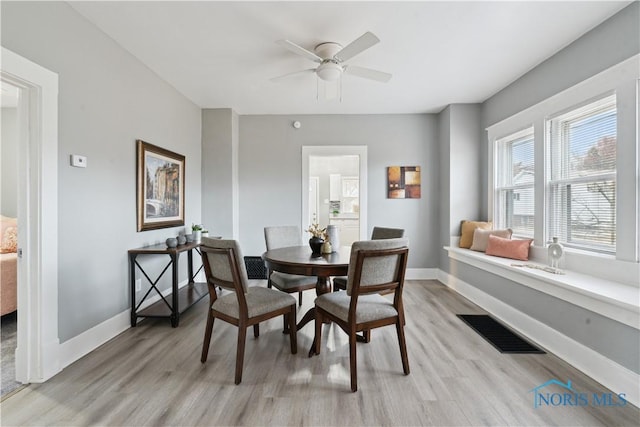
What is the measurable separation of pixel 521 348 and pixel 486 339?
0.26 meters

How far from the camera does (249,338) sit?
2545 mm

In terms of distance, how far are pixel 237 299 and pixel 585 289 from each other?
2495mm

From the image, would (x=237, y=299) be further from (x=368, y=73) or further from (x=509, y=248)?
(x=509, y=248)

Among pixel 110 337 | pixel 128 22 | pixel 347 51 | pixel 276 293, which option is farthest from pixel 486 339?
pixel 128 22

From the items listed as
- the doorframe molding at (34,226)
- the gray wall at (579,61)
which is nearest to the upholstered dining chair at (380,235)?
the gray wall at (579,61)

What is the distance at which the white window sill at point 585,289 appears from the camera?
175 cm

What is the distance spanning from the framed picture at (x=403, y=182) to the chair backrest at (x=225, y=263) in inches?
128

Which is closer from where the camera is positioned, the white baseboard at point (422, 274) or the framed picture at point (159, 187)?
the framed picture at point (159, 187)

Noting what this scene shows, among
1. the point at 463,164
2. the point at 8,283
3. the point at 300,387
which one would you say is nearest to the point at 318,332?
the point at 300,387

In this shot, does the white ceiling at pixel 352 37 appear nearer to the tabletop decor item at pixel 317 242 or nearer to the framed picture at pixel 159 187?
the framed picture at pixel 159 187

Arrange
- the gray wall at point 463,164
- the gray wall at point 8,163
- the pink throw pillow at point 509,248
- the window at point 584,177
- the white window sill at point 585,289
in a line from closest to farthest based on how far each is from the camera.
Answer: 1. the white window sill at point 585,289
2. the window at point 584,177
3. the pink throw pillow at point 509,248
4. the gray wall at point 8,163
5. the gray wall at point 463,164

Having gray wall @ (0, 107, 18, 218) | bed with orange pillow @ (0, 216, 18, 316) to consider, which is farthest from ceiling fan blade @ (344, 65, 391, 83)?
gray wall @ (0, 107, 18, 218)

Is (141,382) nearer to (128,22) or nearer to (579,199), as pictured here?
(128,22)

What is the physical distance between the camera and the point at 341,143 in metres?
4.59
